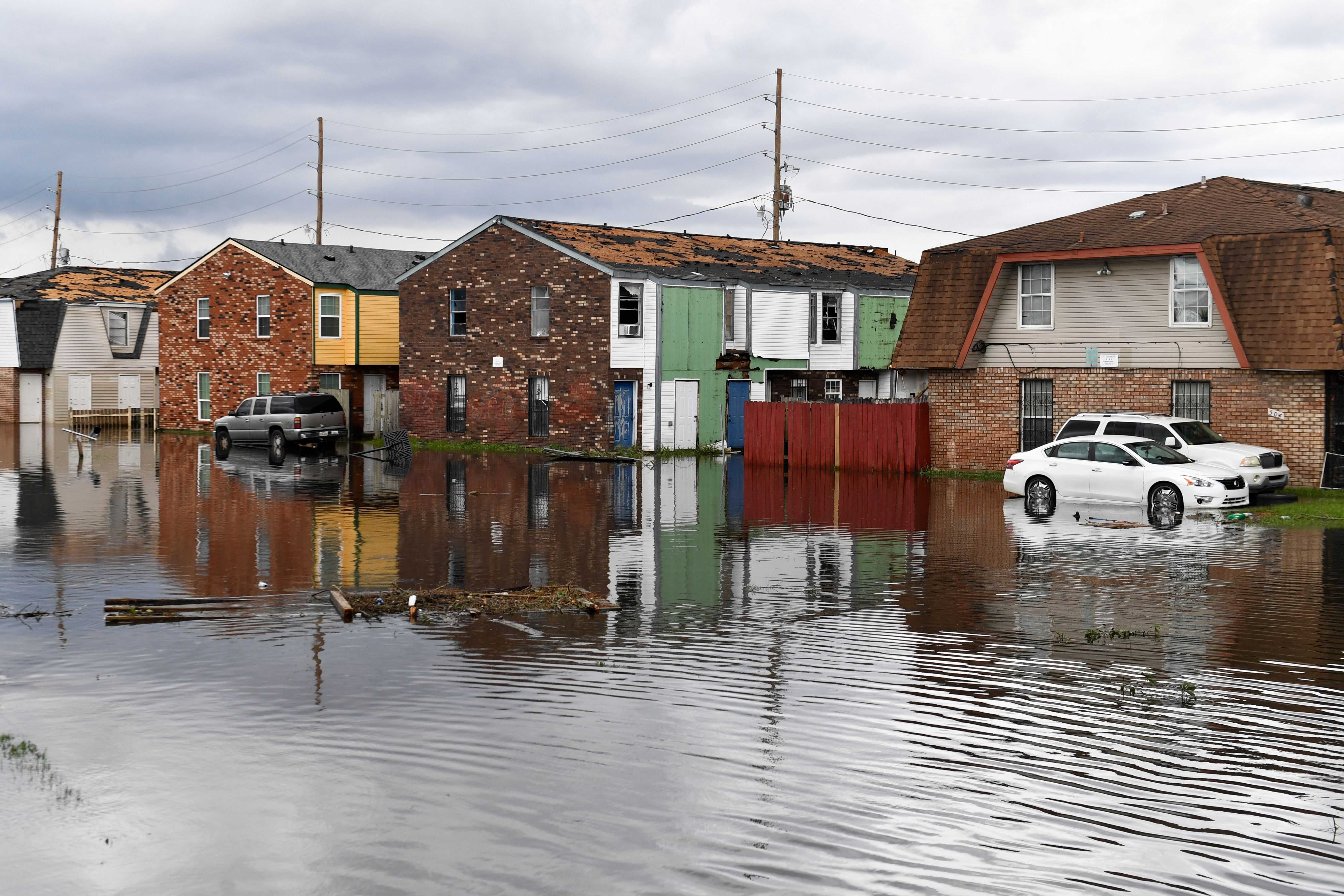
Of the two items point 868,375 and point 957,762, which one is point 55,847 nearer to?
point 957,762

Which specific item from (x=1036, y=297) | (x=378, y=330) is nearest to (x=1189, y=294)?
(x=1036, y=297)

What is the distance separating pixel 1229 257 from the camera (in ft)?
97.0

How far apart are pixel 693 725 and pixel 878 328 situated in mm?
43653

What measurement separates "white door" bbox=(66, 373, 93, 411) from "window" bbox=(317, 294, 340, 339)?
17.9 m

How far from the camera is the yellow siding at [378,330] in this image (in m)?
56.1

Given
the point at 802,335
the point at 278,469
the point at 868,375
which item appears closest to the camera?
the point at 278,469

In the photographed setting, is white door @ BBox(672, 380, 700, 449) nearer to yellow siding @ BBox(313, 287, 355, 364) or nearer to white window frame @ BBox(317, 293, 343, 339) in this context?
yellow siding @ BBox(313, 287, 355, 364)

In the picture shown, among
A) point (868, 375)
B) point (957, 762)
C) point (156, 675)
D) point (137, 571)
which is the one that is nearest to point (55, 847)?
point (156, 675)

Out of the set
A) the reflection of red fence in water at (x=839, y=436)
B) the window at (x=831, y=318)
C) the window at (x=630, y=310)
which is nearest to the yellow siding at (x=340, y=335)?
the window at (x=630, y=310)

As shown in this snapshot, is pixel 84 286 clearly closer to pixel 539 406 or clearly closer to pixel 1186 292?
pixel 539 406

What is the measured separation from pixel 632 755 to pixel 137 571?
11020 mm

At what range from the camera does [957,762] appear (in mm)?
8602

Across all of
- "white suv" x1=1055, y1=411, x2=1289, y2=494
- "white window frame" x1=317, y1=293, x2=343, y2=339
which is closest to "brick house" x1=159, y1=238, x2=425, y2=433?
"white window frame" x1=317, y1=293, x2=343, y2=339

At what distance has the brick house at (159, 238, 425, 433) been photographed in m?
55.7
